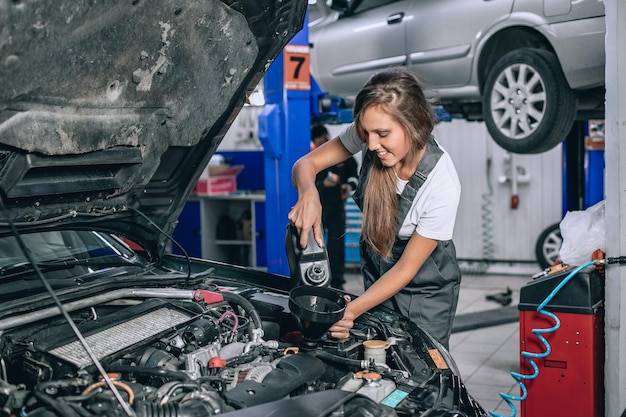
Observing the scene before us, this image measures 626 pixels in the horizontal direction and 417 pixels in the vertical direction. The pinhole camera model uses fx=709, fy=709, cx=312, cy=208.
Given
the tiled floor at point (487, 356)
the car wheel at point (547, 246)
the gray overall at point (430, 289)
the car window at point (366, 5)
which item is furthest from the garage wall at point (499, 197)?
the gray overall at point (430, 289)

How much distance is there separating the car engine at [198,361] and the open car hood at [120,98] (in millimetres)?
315

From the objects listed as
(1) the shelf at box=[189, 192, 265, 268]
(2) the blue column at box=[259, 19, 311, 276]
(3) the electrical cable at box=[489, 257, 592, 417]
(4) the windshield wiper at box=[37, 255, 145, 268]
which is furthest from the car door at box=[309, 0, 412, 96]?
(4) the windshield wiper at box=[37, 255, 145, 268]

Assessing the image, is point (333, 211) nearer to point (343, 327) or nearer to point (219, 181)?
point (219, 181)

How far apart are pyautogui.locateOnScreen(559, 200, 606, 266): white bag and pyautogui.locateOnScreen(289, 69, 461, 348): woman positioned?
0.79 meters

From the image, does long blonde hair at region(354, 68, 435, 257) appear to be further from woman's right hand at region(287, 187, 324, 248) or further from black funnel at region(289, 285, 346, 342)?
black funnel at region(289, 285, 346, 342)

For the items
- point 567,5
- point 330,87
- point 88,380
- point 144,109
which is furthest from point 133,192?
point 330,87

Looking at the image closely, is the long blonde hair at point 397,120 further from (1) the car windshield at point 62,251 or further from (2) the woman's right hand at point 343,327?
A: (1) the car windshield at point 62,251

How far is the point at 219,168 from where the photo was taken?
8.40m

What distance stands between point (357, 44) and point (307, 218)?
3.68 metres

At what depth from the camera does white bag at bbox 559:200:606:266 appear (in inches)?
125

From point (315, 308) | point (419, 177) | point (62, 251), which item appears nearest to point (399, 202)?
point (419, 177)

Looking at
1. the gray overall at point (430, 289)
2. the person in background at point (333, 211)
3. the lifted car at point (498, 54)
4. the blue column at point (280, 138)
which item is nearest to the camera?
the gray overall at point (430, 289)

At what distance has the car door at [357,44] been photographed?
5.52 metres

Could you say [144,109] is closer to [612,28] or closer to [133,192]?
[133,192]
